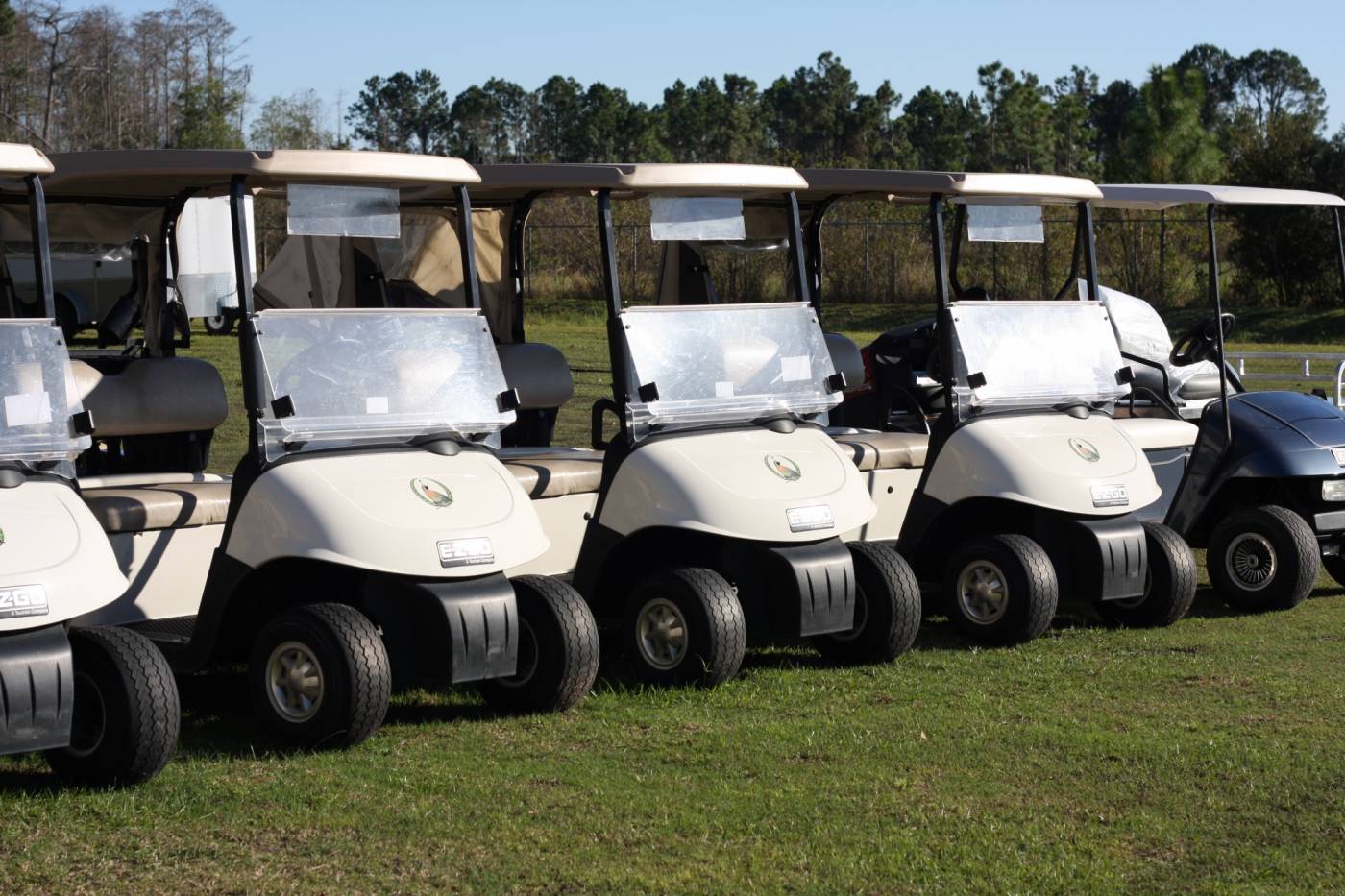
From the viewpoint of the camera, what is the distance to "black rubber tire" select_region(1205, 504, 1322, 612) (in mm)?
8219

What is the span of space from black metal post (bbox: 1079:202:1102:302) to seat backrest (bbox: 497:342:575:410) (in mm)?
2457

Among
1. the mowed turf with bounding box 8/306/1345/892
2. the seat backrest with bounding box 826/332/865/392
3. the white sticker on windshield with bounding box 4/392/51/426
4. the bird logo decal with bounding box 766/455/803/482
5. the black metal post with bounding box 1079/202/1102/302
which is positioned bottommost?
the mowed turf with bounding box 8/306/1345/892

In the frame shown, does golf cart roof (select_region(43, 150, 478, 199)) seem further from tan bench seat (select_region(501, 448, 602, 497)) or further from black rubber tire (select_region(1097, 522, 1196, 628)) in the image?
black rubber tire (select_region(1097, 522, 1196, 628))

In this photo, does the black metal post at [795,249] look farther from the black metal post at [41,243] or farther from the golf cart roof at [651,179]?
the black metal post at [41,243]

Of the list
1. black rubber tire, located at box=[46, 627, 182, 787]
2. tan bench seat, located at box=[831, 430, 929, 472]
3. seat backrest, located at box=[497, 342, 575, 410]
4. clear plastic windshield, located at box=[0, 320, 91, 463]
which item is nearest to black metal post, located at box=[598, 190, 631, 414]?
tan bench seat, located at box=[831, 430, 929, 472]

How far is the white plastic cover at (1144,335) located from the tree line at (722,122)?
20.4 metres

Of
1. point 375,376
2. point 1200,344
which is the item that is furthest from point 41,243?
point 1200,344

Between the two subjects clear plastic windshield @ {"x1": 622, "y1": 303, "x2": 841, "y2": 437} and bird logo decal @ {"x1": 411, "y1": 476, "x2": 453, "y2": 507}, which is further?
clear plastic windshield @ {"x1": 622, "y1": 303, "x2": 841, "y2": 437}

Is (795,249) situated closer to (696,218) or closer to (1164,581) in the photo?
(696,218)

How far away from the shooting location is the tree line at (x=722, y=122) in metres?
33.9

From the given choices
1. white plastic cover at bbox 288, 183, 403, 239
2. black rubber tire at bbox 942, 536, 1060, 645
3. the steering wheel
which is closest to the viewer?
white plastic cover at bbox 288, 183, 403, 239

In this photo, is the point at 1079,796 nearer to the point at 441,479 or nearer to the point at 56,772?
the point at 441,479

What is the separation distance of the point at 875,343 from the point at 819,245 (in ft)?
2.00

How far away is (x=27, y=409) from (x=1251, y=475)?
5.40m
